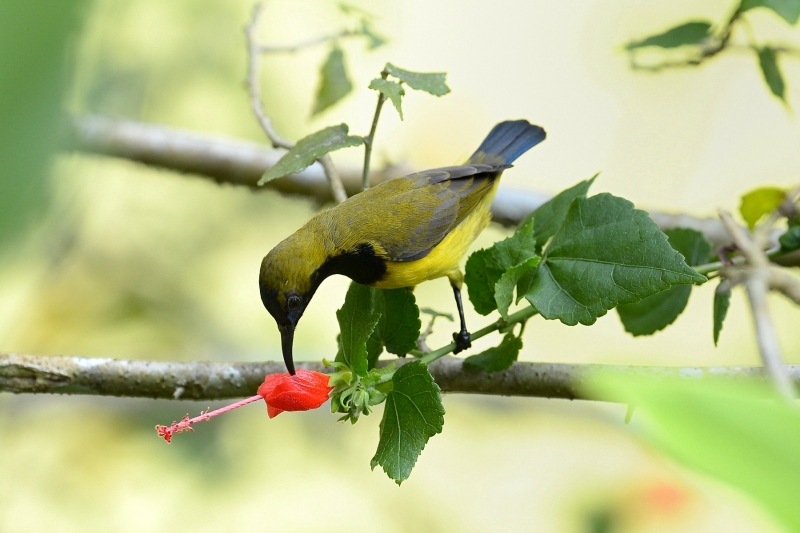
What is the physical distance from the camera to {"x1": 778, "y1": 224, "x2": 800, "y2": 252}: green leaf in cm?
182

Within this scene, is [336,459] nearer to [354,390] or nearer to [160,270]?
[160,270]

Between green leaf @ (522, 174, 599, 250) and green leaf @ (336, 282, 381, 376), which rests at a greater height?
green leaf @ (522, 174, 599, 250)

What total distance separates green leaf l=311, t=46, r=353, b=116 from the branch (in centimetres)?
119

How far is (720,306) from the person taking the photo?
A: 1.75 metres

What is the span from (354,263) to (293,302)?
21 cm

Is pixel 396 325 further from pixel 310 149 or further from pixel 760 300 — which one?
pixel 760 300

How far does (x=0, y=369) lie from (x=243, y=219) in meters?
3.32

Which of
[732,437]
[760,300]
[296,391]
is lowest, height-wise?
[296,391]

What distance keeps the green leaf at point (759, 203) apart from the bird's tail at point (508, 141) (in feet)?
2.58

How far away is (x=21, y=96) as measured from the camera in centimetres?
25

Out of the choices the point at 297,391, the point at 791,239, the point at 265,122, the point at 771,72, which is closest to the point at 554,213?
the point at 791,239

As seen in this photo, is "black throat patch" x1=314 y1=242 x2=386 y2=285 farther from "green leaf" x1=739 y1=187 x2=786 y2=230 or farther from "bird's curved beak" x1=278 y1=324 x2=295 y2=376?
"green leaf" x1=739 y1=187 x2=786 y2=230

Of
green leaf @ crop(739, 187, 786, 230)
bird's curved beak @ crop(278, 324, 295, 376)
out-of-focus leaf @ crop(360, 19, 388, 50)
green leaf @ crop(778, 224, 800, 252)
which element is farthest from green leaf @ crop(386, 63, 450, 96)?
out-of-focus leaf @ crop(360, 19, 388, 50)

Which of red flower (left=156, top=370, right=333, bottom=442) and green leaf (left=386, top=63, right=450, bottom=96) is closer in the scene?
red flower (left=156, top=370, right=333, bottom=442)
